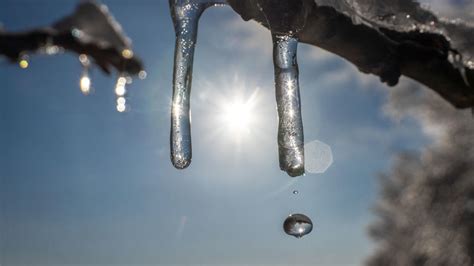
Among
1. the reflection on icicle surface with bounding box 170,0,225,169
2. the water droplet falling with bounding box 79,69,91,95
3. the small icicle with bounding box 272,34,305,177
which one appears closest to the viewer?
the water droplet falling with bounding box 79,69,91,95

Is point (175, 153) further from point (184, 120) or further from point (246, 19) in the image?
point (246, 19)

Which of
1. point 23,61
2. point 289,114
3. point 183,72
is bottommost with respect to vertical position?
point 23,61

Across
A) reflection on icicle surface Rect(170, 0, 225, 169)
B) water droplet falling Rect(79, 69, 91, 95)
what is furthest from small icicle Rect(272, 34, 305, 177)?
water droplet falling Rect(79, 69, 91, 95)

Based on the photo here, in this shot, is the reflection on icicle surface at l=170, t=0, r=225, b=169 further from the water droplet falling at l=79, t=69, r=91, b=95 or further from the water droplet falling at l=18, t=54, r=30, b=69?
the water droplet falling at l=18, t=54, r=30, b=69

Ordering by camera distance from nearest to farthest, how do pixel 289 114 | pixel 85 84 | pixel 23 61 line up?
pixel 23 61
pixel 85 84
pixel 289 114

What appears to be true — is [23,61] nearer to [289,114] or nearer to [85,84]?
[85,84]

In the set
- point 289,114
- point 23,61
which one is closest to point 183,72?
point 289,114

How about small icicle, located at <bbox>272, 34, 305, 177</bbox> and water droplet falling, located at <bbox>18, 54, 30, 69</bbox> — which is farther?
small icicle, located at <bbox>272, 34, 305, 177</bbox>

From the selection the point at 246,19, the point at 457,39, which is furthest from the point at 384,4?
the point at 246,19
